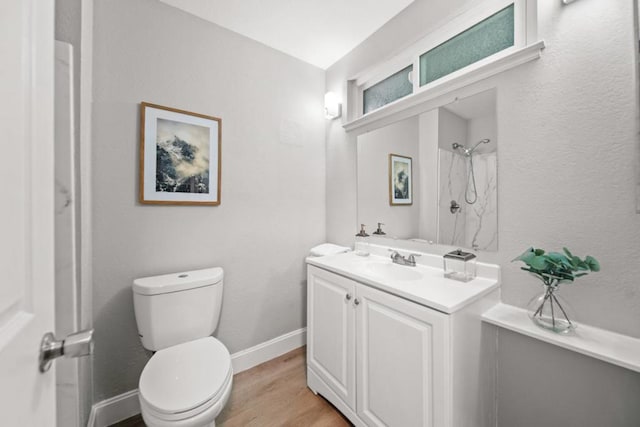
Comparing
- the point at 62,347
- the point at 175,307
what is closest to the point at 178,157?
the point at 175,307

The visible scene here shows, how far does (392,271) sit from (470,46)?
1371mm

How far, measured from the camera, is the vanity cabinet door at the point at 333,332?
1.39 meters

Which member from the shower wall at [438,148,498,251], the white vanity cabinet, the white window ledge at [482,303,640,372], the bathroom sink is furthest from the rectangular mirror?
the white vanity cabinet

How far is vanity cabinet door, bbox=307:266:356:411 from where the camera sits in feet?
4.56

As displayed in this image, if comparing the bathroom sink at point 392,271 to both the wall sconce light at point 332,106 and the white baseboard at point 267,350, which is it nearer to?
the white baseboard at point 267,350

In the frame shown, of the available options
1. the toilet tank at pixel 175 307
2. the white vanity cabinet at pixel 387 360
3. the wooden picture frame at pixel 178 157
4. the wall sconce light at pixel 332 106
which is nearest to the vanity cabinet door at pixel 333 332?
the white vanity cabinet at pixel 387 360

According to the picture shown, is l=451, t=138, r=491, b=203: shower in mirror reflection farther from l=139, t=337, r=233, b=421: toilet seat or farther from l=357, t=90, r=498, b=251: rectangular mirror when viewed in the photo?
l=139, t=337, r=233, b=421: toilet seat

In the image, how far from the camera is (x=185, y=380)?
1.17m

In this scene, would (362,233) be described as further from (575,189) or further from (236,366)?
(236,366)

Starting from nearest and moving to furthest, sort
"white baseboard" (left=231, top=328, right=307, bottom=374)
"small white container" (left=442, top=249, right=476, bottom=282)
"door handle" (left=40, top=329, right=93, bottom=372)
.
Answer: "door handle" (left=40, top=329, right=93, bottom=372) → "small white container" (left=442, top=249, right=476, bottom=282) → "white baseboard" (left=231, top=328, right=307, bottom=374)

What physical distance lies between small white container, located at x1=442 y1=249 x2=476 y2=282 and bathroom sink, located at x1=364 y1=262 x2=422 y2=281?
0.54 feet

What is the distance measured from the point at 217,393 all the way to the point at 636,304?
1.69 m
